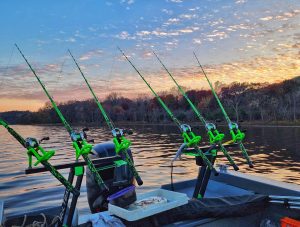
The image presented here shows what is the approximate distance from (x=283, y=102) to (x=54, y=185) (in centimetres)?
5846

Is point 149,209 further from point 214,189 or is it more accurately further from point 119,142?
point 214,189

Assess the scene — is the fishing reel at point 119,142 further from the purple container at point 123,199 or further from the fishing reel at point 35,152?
the fishing reel at point 35,152

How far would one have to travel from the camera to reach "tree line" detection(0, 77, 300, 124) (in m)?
60.3

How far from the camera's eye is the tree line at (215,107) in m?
60.3

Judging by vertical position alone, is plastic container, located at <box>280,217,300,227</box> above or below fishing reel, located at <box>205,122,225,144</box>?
below

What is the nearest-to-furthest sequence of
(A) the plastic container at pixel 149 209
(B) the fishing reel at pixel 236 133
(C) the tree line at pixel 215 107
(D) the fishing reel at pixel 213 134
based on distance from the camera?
(A) the plastic container at pixel 149 209, (D) the fishing reel at pixel 213 134, (B) the fishing reel at pixel 236 133, (C) the tree line at pixel 215 107

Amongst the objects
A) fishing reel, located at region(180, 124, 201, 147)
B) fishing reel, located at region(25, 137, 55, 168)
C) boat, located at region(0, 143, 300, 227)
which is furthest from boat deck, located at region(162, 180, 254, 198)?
fishing reel, located at region(25, 137, 55, 168)

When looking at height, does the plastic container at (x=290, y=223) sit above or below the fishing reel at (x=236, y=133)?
below

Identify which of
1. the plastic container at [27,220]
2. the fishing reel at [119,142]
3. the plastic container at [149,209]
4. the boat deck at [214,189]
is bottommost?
the boat deck at [214,189]

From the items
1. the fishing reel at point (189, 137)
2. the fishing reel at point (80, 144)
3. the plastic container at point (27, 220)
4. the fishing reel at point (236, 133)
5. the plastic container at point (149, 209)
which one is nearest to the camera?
the plastic container at point (149, 209)

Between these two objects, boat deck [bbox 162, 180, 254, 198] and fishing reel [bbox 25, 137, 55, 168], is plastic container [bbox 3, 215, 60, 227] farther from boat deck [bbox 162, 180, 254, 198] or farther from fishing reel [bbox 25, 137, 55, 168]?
boat deck [bbox 162, 180, 254, 198]

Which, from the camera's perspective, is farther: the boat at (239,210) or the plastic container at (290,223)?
the boat at (239,210)

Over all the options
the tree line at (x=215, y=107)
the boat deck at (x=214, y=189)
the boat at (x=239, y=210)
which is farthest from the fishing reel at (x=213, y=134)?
the tree line at (x=215, y=107)

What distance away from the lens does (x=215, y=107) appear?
72750mm
